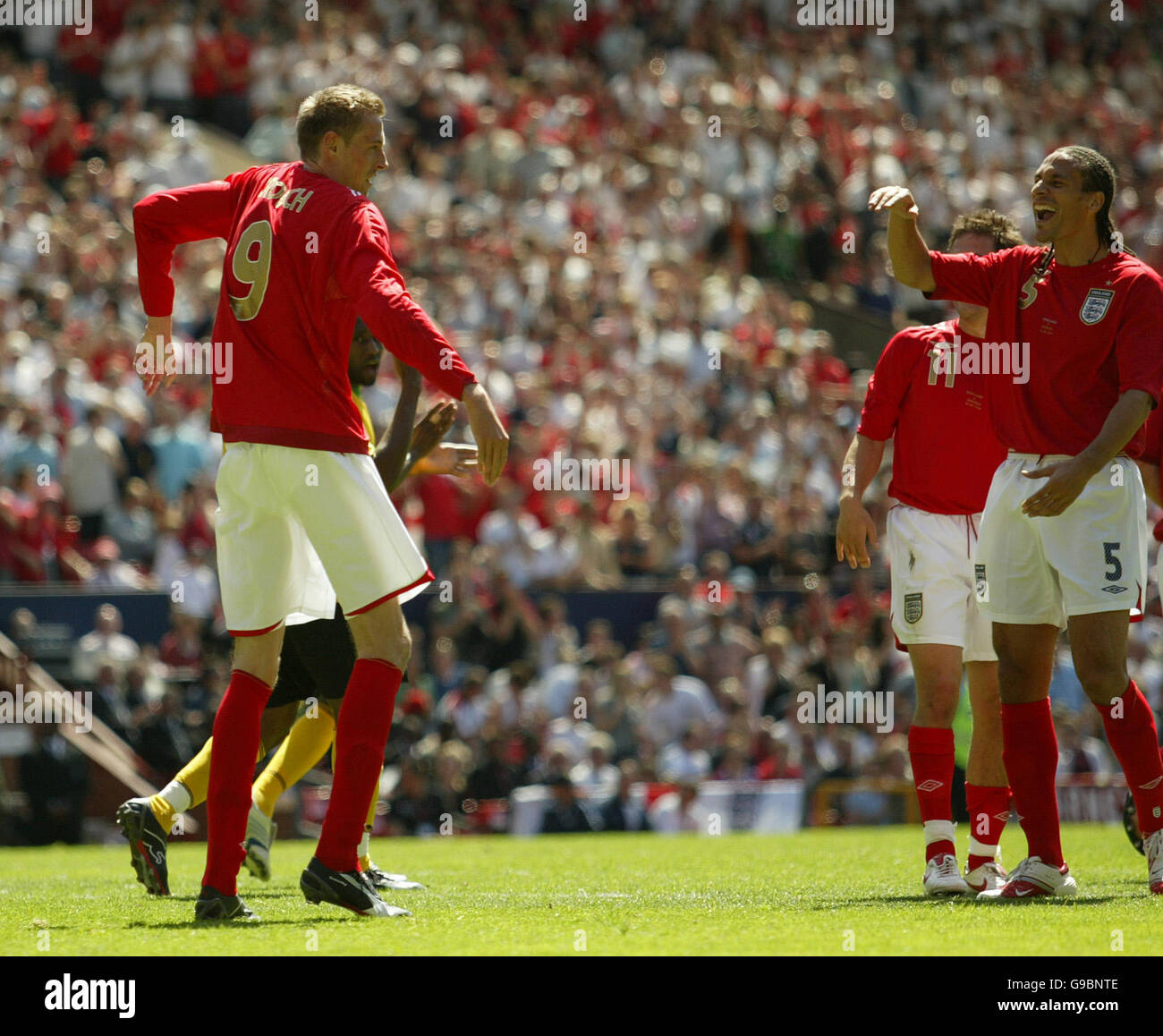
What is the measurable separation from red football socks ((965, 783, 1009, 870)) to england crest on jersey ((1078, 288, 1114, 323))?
1.96m

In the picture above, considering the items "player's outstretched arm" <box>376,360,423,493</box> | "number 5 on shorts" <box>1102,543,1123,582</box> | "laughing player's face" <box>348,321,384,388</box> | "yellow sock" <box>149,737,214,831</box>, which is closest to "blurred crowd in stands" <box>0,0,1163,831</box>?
"yellow sock" <box>149,737,214,831</box>

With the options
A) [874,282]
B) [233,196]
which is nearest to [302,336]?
[233,196]

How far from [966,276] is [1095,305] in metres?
0.50

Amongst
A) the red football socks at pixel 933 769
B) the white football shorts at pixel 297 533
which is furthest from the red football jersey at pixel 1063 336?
the white football shorts at pixel 297 533

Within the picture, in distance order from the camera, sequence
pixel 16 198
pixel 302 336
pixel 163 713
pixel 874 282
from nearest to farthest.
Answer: pixel 302 336, pixel 163 713, pixel 16 198, pixel 874 282

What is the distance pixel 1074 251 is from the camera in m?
6.50

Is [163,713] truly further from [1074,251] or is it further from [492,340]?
[1074,251]

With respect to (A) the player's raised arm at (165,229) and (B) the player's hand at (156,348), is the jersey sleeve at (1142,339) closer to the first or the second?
(A) the player's raised arm at (165,229)

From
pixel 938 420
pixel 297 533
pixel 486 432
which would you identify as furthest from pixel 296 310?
pixel 938 420

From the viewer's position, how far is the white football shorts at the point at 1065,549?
6320 millimetres

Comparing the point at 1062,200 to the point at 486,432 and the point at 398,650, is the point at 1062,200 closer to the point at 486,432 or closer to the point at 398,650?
the point at 486,432

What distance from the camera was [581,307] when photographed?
17.8 m

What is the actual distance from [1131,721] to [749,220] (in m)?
13.8

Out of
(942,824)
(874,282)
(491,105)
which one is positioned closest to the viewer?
(942,824)
